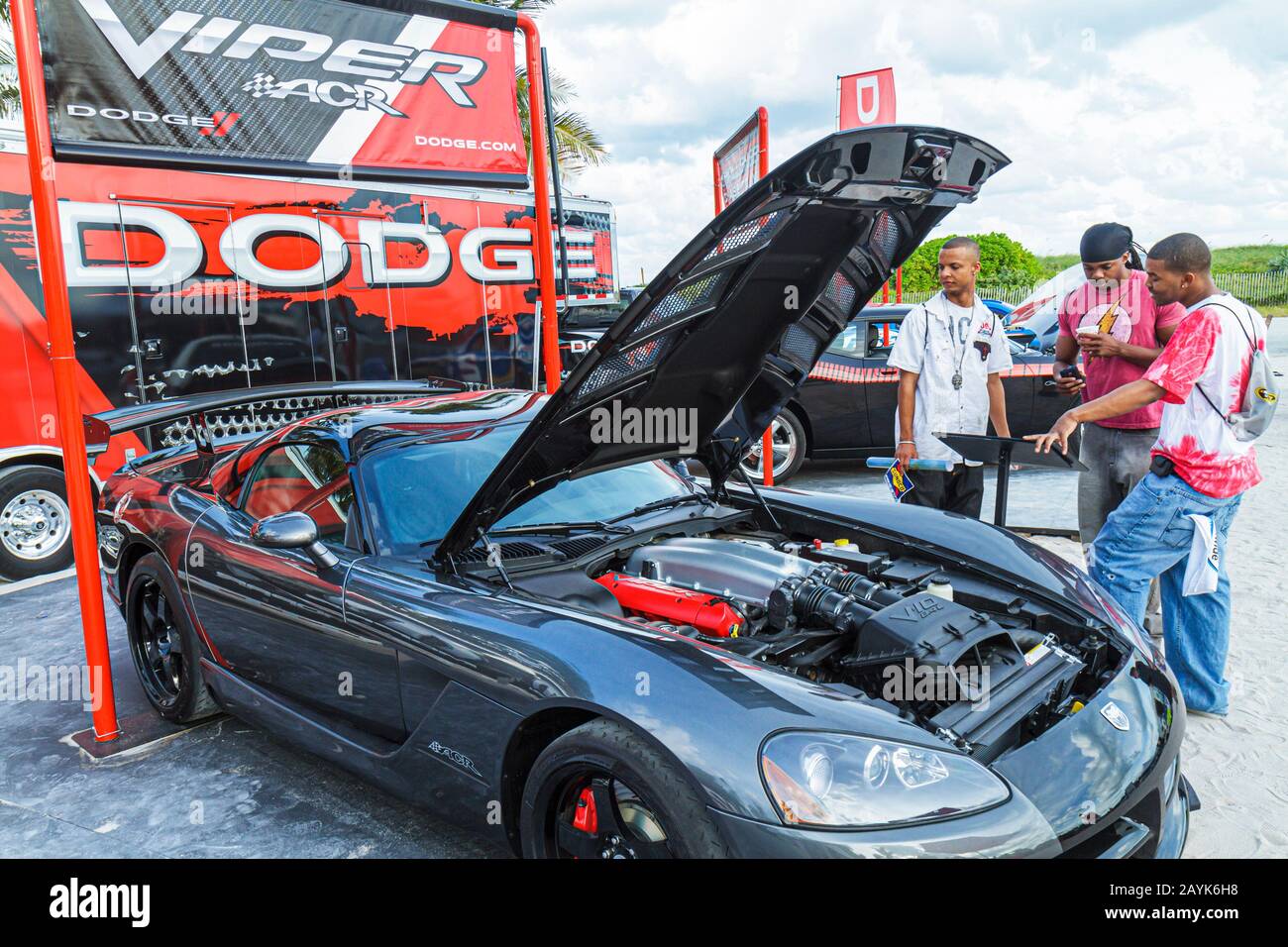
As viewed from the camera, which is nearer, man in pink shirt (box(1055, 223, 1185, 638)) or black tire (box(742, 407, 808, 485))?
man in pink shirt (box(1055, 223, 1185, 638))

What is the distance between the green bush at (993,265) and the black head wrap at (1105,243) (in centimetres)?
2773

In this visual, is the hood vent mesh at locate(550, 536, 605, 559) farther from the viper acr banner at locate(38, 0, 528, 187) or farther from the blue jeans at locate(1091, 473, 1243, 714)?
the viper acr banner at locate(38, 0, 528, 187)

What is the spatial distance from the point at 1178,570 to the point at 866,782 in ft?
7.48

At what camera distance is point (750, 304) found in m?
2.67

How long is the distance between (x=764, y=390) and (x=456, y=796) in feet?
5.63

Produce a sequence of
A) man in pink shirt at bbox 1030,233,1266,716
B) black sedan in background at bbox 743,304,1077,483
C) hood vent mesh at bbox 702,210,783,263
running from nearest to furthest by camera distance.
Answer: hood vent mesh at bbox 702,210,783,263, man in pink shirt at bbox 1030,233,1266,716, black sedan in background at bbox 743,304,1077,483

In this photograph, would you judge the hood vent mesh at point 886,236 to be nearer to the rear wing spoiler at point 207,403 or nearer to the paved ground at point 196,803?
the rear wing spoiler at point 207,403

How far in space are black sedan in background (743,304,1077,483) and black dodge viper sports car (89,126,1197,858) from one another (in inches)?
168

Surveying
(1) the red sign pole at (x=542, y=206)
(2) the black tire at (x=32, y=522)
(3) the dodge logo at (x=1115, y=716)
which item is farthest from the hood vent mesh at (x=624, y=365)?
(2) the black tire at (x=32, y=522)

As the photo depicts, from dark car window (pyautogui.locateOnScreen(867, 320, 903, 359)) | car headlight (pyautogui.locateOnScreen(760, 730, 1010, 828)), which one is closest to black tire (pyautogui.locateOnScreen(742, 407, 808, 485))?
dark car window (pyautogui.locateOnScreen(867, 320, 903, 359))

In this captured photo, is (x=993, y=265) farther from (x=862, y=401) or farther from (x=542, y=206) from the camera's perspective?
(x=542, y=206)

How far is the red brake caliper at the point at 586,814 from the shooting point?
2.08 metres

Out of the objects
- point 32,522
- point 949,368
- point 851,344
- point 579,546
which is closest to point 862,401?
point 851,344

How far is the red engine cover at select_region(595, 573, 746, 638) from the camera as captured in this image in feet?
8.60
